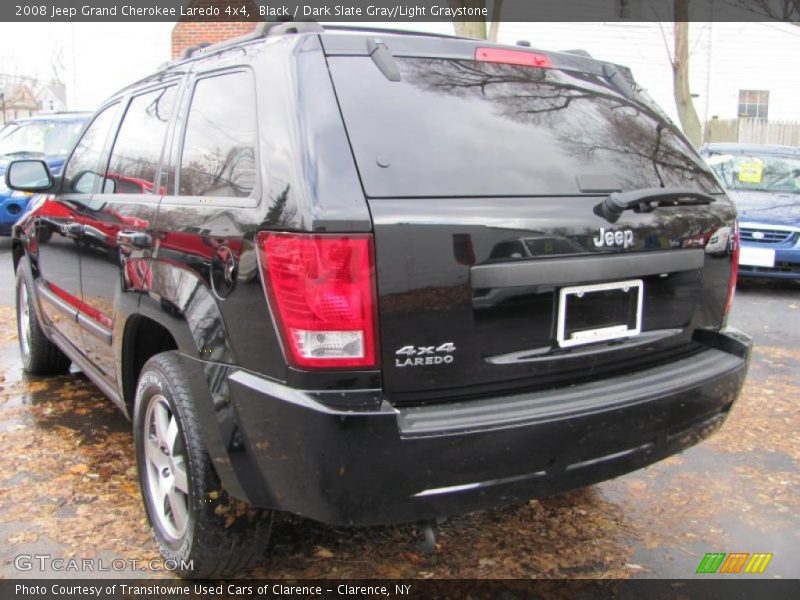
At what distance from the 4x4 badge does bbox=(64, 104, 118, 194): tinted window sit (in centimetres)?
221

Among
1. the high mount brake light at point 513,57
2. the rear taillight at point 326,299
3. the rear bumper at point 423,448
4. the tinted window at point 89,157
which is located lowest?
the rear bumper at point 423,448

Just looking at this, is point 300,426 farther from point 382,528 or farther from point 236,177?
point 382,528

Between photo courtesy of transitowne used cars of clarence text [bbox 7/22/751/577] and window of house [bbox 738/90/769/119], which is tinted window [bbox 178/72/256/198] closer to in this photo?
photo courtesy of transitowne used cars of clarence text [bbox 7/22/751/577]

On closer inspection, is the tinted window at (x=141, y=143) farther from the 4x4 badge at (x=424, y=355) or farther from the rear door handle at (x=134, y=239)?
the 4x4 badge at (x=424, y=355)

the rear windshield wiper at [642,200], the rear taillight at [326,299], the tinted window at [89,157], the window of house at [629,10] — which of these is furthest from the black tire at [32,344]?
the window of house at [629,10]

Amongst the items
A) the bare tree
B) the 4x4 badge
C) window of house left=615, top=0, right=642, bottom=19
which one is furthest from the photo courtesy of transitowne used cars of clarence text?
window of house left=615, top=0, right=642, bottom=19

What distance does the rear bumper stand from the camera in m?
2.02

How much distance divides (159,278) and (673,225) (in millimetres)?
1834

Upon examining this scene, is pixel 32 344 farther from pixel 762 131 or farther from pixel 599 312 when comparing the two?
pixel 762 131

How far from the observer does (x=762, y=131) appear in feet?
72.1

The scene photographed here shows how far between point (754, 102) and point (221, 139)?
26064 millimetres

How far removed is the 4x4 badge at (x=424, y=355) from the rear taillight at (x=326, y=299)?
0.26 ft

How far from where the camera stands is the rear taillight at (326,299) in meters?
2.01

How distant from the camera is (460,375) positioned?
2.18m
